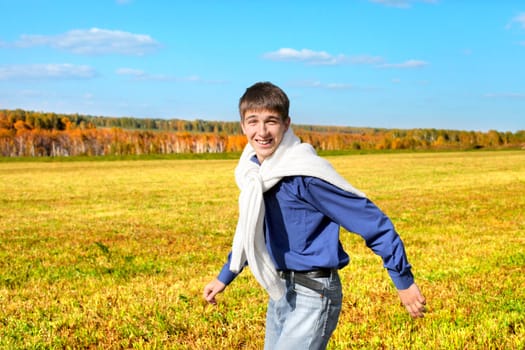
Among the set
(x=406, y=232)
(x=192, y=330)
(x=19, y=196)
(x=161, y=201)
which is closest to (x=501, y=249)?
(x=406, y=232)

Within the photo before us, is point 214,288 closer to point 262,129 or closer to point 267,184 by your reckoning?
point 267,184

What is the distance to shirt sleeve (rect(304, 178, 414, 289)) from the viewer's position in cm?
309

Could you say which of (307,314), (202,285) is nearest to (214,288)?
(307,314)

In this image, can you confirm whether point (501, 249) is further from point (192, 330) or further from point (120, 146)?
point (120, 146)

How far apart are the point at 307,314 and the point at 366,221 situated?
2.14 ft

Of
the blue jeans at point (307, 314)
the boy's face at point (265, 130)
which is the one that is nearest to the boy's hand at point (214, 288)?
the blue jeans at point (307, 314)

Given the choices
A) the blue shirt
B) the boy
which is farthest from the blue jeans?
the blue shirt

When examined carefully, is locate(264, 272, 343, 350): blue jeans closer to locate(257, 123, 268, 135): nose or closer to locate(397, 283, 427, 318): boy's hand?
locate(397, 283, 427, 318): boy's hand

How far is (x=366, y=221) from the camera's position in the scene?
10.3 feet

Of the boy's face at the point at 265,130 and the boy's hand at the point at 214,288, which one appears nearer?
the boy's face at the point at 265,130

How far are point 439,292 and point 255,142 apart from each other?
17.4ft

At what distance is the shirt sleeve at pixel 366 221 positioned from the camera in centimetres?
309

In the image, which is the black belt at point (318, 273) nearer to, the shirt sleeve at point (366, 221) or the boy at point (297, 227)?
the boy at point (297, 227)

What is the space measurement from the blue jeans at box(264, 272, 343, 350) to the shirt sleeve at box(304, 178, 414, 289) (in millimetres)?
390
